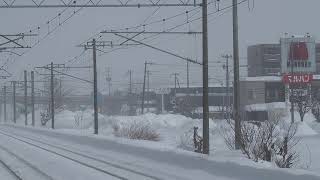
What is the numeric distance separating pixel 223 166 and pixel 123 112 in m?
135

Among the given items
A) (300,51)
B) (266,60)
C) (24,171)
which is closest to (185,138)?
(24,171)

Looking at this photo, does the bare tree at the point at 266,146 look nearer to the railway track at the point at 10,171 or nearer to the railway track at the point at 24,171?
the railway track at the point at 24,171

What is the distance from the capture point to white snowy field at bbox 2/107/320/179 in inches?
813

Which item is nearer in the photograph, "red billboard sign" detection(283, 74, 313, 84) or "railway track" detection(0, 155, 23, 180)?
"railway track" detection(0, 155, 23, 180)

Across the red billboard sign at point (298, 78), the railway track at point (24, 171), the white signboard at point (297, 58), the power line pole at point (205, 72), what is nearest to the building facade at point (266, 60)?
the white signboard at point (297, 58)

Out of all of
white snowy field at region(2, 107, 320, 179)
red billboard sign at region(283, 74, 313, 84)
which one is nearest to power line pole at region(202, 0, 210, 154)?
white snowy field at region(2, 107, 320, 179)

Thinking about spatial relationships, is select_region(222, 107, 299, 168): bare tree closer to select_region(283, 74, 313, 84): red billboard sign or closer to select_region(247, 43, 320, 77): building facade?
select_region(283, 74, 313, 84): red billboard sign

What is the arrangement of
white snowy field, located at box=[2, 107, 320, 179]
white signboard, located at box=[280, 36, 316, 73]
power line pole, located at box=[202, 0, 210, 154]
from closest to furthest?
1. white snowy field, located at box=[2, 107, 320, 179]
2. power line pole, located at box=[202, 0, 210, 154]
3. white signboard, located at box=[280, 36, 316, 73]

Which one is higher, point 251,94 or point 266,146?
point 251,94

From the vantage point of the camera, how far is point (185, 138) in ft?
148

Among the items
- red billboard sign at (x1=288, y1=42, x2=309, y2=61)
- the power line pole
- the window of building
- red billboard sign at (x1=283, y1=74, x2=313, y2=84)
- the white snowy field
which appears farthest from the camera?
the window of building

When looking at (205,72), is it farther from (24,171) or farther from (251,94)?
(251,94)

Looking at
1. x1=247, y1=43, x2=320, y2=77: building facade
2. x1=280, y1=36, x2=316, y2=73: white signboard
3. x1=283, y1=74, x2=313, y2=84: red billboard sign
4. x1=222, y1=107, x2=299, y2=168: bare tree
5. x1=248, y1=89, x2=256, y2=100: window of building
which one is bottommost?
x1=222, y1=107, x2=299, y2=168: bare tree

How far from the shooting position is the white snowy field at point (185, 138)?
20.7 m
